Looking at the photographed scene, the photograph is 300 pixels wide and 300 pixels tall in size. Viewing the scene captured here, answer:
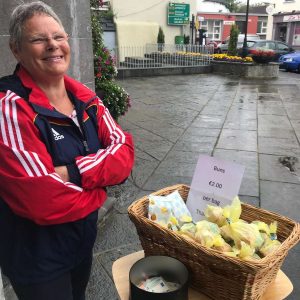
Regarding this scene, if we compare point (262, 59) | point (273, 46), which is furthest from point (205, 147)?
point (273, 46)

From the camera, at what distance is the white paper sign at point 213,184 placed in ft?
4.81

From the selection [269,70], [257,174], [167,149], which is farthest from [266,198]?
[269,70]

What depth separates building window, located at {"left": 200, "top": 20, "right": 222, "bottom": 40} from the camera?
4009 centimetres

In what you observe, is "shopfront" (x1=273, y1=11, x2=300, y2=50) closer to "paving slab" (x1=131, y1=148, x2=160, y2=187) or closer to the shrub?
the shrub

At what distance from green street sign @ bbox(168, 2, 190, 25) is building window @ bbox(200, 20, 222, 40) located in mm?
19088

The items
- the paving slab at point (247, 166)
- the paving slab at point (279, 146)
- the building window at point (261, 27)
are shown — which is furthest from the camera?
the building window at point (261, 27)

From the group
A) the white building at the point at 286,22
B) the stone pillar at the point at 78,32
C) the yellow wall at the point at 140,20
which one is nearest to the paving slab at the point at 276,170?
the stone pillar at the point at 78,32

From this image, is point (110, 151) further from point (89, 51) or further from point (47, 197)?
point (89, 51)

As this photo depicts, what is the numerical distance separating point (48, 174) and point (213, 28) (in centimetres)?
4192

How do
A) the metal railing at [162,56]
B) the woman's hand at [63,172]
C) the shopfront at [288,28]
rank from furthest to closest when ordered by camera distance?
the shopfront at [288,28]
the metal railing at [162,56]
the woman's hand at [63,172]

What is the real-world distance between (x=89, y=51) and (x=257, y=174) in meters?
2.74

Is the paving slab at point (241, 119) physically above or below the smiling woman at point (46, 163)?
below

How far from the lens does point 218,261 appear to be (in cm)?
124

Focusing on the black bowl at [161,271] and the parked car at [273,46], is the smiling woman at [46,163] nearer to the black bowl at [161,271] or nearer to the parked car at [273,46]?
the black bowl at [161,271]
